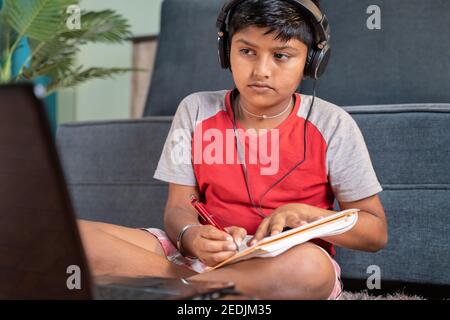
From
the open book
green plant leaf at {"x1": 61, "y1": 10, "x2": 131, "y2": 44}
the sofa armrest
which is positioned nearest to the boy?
the open book

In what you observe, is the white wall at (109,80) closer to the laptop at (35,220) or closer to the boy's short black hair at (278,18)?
the boy's short black hair at (278,18)

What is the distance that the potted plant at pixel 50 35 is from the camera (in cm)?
201

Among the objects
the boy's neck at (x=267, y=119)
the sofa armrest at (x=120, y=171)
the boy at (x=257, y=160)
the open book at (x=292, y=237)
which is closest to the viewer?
the open book at (x=292, y=237)

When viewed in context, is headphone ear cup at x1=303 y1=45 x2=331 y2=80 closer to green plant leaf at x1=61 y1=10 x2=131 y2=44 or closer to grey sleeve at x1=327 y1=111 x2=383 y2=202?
grey sleeve at x1=327 y1=111 x2=383 y2=202

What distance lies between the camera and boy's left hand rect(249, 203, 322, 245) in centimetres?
77

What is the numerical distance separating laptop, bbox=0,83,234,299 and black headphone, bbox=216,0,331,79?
1.87ft

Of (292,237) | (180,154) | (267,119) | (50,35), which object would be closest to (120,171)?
(180,154)

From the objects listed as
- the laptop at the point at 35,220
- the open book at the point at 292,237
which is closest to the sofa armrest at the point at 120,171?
the open book at the point at 292,237

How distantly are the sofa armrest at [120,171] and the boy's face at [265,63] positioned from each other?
57 cm

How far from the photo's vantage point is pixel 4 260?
473mm

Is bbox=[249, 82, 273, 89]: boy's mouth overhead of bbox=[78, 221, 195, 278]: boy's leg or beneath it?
overhead
